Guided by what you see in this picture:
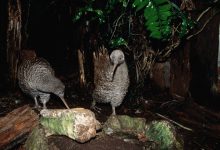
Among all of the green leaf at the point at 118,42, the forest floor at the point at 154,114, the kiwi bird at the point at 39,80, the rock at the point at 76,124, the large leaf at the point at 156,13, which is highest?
the large leaf at the point at 156,13

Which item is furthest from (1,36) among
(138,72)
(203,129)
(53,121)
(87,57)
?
(203,129)

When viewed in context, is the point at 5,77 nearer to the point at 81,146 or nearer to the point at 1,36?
the point at 1,36

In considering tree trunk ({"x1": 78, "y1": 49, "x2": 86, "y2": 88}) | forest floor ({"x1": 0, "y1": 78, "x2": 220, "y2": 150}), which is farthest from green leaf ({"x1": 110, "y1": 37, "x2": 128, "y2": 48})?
tree trunk ({"x1": 78, "y1": 49, "x2": 86, "y2": 88})

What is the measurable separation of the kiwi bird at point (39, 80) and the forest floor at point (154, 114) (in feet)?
1.86

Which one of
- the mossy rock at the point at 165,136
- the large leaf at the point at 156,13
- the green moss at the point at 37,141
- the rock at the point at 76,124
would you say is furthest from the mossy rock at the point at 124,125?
the large leaf at the point at 156,13

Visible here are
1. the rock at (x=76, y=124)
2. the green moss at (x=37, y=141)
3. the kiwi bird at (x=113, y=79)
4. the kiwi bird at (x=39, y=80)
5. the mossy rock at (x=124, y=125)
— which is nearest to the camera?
the rock at (x=76, y=124)

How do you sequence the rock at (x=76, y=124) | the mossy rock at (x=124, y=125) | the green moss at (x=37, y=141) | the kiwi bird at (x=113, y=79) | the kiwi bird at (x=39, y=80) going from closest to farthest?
the rock at (x=76, y=124), the green moss at (x=37, y=141), the mossy rock at (x=124, y=125), the kiwi bird at (x=113, y=79), the kiwi bird at (x=39, y=80)

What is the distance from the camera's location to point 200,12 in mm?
5664

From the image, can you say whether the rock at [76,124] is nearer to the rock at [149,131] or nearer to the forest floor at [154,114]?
the forest floor at [154,114]

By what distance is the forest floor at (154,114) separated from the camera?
163 inches

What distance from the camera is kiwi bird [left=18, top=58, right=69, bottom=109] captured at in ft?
18.9

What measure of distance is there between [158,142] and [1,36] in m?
4.79

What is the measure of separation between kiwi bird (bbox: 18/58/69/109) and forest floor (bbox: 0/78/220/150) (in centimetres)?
57

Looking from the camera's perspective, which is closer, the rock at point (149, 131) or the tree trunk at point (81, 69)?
the rock at point (149, 131)
